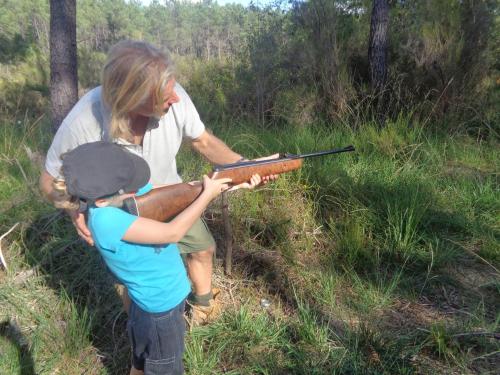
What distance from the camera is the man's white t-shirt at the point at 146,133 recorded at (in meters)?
1.83

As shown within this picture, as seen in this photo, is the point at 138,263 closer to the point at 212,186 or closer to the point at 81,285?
the point at 212,186

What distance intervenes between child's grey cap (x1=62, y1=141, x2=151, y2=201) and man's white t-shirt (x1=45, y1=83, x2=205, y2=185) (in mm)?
321

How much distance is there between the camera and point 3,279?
107 inches

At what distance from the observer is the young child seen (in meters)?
1.37

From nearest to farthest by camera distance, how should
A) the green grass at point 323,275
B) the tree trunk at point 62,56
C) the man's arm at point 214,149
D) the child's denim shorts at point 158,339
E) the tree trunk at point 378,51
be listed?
the child's denim shorts at point 158,339, the green grass at point 323,275, the man's arm at point 214,149, the tree trunk at point 62,56, the tree trunk at point 378,51

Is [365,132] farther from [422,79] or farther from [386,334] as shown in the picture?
[386,334]

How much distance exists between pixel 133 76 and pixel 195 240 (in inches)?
39.7

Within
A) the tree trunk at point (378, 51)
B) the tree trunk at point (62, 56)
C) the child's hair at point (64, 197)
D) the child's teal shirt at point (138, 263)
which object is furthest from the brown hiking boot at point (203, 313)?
the tree trunk at point (378, 51)

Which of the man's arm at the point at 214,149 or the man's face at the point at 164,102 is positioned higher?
the man's face at the point at 164,102

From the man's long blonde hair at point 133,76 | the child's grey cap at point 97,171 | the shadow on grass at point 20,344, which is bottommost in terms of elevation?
the shadow on grass at point 20,344

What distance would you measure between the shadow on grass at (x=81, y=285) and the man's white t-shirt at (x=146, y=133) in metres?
0.97

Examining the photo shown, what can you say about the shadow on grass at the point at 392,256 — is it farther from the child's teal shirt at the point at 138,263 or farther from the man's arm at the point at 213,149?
the child's teal shirt at the point at 138,263

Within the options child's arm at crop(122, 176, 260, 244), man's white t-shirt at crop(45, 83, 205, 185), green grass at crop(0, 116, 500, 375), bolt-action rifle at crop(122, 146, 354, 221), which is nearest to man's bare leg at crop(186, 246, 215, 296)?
green grass at crop(0, 116, 500, 375)

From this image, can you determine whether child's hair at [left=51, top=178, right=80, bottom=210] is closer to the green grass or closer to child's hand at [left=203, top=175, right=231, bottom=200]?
child's hand at [left=203, top=175, right=231, bottom=200]
